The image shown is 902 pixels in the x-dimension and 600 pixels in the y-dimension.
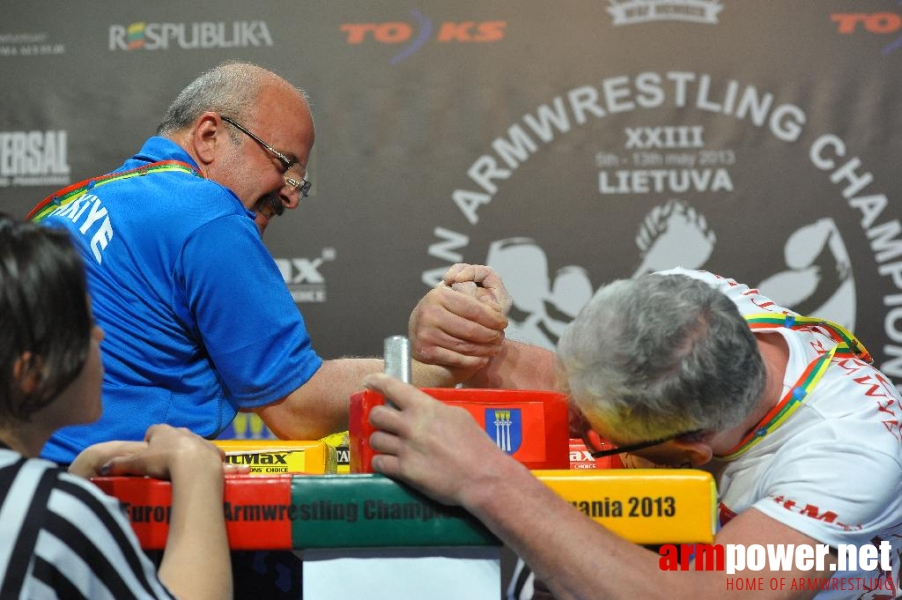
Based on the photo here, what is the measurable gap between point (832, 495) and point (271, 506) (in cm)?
68

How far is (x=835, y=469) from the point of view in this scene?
1.22 m

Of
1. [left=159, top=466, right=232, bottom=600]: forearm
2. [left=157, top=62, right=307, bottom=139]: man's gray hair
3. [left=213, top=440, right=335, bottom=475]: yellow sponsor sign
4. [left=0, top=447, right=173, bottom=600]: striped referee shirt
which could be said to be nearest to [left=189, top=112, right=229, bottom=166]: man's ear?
[left=157, top=62, right=307, bottom=139]: man's gray hair

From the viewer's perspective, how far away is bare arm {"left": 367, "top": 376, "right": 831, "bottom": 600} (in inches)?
40.6

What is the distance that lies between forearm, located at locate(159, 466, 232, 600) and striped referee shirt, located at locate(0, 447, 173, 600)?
6 centimetres

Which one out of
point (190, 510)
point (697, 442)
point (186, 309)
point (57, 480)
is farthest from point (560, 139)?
point (57, 480)

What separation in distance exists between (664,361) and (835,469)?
28 cm

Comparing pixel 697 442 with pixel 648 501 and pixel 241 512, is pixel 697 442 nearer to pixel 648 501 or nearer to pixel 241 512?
pixel 648 501

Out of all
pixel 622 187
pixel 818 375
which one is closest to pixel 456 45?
pixel 622 187

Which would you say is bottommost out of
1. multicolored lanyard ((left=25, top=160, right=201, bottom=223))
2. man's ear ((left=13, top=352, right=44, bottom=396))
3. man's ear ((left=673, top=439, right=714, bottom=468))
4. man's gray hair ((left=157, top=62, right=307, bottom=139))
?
man's ear ((left=673, top=439, right=714, bottom=468))

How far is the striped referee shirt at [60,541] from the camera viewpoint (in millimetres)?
827

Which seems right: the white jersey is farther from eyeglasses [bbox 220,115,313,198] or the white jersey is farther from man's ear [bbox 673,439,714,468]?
eyeglasses [bbox 220,115,313,198]

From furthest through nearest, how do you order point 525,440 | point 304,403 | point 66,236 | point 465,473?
1. point 304,403
2. point 525,440
3. point 465,473
4. point 66,236

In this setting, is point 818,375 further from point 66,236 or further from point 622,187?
point 622,187

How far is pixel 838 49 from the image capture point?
2857 millimetres
